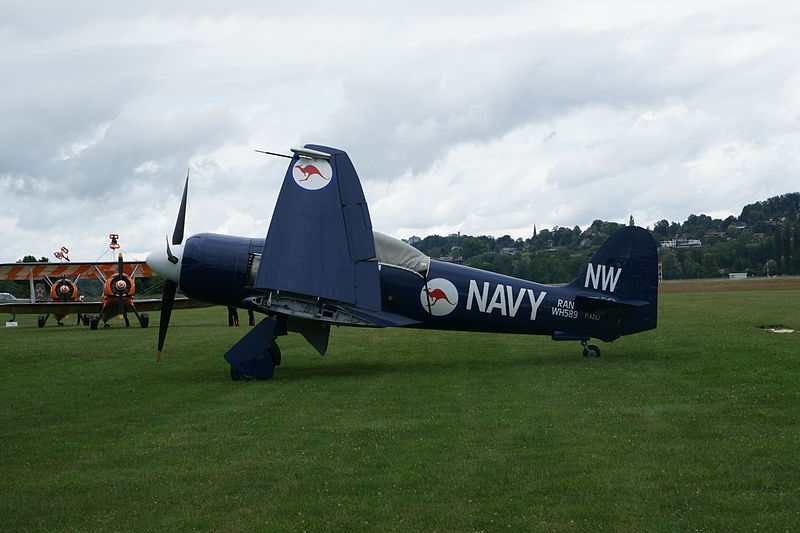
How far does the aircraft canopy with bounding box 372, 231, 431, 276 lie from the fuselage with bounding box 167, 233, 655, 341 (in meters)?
0.11

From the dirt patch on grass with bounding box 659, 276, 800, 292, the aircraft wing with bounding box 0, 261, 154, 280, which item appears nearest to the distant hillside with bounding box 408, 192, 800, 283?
the dirt patch on grass with bounding box 659, 276, 800, 292

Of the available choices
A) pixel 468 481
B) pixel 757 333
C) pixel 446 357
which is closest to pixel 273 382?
pixel 446 357

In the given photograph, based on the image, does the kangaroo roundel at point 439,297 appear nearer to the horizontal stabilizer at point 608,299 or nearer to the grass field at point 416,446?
the grass field at point 416,446

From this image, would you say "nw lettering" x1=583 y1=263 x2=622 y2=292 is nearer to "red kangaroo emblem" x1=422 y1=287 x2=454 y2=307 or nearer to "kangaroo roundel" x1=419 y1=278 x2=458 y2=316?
"kangaroo roundel" x1=419 y1=278 x2=458 y2=316

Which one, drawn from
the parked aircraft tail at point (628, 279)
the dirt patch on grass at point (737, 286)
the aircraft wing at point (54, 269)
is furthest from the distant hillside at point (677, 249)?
the parked aircraft tail at point (628, 279)

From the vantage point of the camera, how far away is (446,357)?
16.4 m

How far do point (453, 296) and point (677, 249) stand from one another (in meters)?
143

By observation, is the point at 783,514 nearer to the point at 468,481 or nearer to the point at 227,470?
the point at 468,481

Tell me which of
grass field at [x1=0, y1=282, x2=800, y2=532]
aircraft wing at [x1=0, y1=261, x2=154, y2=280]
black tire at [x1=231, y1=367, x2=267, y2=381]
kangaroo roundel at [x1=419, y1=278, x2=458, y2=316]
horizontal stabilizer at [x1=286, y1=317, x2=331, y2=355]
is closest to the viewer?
grass field at [x1=0, y1=282, x2=800, y2=532]

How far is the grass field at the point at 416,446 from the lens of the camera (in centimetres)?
563

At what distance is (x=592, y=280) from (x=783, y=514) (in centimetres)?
1034

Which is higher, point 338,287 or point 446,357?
point 338,287

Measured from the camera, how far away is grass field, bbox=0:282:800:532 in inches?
222

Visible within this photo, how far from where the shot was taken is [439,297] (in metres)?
14.8
